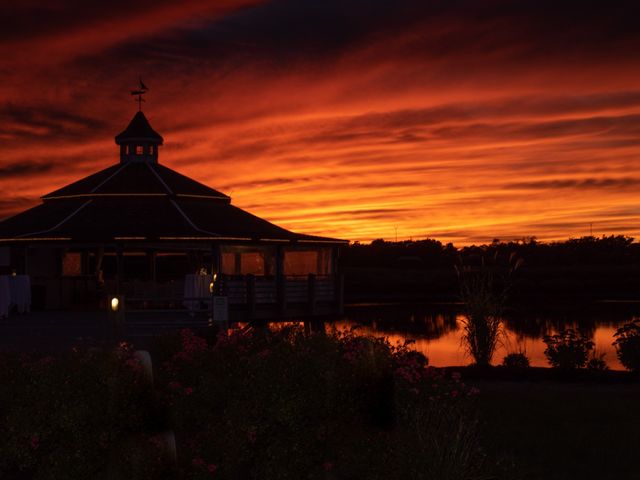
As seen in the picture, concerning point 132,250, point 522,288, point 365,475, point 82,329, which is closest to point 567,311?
point 522,288

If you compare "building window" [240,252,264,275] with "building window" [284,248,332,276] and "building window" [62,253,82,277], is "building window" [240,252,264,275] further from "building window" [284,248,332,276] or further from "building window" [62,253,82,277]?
"building window" [62,253,82,277]

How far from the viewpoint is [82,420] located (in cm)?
1008

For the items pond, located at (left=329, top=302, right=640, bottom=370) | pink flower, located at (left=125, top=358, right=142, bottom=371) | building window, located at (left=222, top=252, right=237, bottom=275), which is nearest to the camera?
pink flower, located at (left=125, top=358, right=142, bottom=371)

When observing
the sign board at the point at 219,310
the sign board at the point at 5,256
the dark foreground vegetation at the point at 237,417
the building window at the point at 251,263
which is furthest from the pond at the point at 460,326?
the dark foreground vegetation at the point at 237,417

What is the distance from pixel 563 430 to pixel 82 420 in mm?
8283

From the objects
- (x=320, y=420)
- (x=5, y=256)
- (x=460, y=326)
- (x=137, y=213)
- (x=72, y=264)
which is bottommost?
→ (x=320, y=420)

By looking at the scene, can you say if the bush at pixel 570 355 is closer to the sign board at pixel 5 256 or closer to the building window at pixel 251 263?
the building window at pixel 251 263

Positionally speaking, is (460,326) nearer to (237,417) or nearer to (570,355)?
(570,355)

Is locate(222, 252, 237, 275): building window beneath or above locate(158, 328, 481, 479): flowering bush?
above

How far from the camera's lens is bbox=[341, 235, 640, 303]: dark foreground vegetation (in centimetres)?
7975

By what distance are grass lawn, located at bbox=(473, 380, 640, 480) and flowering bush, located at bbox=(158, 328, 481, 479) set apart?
1551 mm

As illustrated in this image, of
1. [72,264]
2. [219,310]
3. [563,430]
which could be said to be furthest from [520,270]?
[563,430]

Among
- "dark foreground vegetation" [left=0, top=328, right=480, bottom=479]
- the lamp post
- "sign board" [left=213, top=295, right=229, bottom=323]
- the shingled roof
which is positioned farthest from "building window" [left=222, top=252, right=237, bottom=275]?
"dark foreground vegetation" [left=0, top=328, right=480, bottom=479]

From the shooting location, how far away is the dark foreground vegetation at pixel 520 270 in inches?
3140
